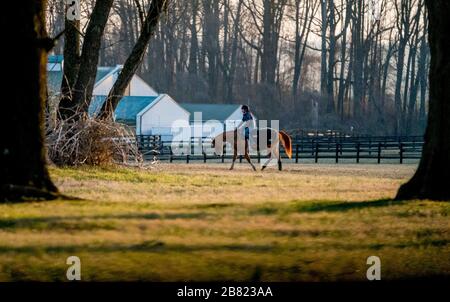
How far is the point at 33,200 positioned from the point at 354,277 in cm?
544

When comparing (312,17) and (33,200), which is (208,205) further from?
(312,17)

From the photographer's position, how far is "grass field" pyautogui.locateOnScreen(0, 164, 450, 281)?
30.0 feet

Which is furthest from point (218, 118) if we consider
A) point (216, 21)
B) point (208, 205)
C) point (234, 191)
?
point (208, 205)

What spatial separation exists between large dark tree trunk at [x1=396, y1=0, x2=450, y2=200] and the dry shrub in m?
11.7

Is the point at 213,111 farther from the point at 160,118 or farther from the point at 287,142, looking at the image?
the point at 287,142

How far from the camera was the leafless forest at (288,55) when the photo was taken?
272 feet

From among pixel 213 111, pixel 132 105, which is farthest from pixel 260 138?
pixel 213 111

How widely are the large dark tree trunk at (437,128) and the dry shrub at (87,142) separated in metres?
11.7

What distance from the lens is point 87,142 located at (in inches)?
969

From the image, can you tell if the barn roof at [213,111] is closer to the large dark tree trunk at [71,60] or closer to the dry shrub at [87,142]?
the large dark tree trunk at [71,60]

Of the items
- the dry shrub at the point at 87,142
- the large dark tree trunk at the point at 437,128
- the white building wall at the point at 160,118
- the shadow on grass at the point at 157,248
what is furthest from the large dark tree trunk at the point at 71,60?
the white building wall at the point at 160,118
